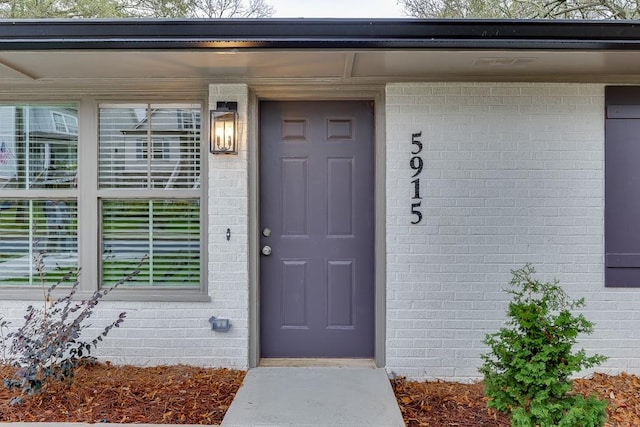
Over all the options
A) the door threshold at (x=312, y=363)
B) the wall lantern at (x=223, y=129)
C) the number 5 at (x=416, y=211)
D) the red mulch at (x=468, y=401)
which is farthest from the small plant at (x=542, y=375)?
the wall lantern at (x=223, y=129)

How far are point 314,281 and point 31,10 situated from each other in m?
5.60

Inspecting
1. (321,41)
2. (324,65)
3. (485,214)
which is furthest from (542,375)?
(324,65)

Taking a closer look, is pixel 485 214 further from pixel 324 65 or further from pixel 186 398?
pixel 186 398

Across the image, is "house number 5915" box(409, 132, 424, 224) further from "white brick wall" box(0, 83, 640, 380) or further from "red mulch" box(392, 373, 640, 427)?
"red mulch" box(392, 373, 640, 427)

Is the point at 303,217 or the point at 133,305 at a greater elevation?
the point at 303,217

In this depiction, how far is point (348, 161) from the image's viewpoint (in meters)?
3.25

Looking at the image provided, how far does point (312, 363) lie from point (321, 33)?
2.33 m

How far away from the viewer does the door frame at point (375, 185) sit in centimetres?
312

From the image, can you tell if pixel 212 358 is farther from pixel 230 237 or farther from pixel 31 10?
pixel 31 10

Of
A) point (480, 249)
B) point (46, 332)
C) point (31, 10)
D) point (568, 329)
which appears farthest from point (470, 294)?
point (31, 10)

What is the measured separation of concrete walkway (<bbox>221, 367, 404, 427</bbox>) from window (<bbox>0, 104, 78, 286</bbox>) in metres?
1.78

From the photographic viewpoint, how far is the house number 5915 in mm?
3062

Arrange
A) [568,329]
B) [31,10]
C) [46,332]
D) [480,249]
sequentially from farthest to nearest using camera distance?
1. [31,10]
2. [480,249]
3. [46,332]
4. [568,329]

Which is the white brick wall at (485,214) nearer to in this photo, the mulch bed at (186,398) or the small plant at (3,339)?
the mulch bed at (186,398)
